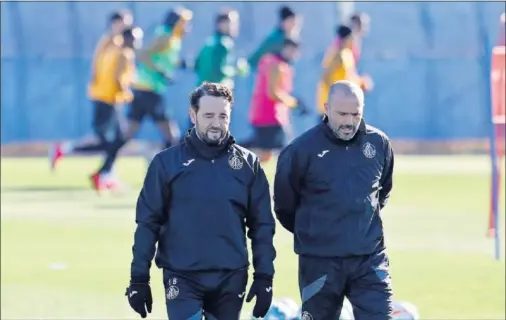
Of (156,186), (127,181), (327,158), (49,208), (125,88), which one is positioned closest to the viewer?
(156,186)

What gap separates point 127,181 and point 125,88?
102 inches

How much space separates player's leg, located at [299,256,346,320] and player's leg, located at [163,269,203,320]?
65cm

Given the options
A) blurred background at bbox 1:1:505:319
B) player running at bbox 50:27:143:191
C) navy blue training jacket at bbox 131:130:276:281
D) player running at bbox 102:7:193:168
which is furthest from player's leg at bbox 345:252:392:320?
blurred background at bbox 1:1:505:319

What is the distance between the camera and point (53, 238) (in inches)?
546

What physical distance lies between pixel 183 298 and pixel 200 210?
40 cm

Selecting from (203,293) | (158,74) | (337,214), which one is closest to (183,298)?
(203,293)

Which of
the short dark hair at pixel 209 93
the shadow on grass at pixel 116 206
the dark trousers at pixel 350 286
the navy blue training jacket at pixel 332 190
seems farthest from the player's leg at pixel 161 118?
the short dark hair at pixel 209 93

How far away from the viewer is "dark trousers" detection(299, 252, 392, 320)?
6.78 meters

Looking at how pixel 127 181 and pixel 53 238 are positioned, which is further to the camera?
pixel 127 181

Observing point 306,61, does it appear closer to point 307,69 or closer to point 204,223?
point 307,69

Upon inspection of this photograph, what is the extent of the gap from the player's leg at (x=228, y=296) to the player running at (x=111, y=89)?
11.8m

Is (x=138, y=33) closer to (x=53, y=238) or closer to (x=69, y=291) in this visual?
(x=53, y=238)

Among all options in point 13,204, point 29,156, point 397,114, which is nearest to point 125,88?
point 13,204

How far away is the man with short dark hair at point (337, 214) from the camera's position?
677 cm
